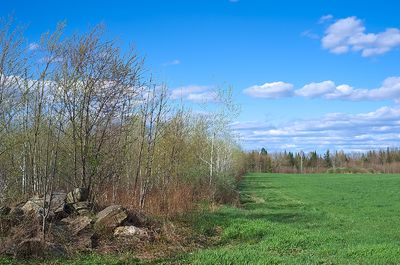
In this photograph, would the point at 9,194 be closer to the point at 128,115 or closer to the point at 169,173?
the point at 128,115

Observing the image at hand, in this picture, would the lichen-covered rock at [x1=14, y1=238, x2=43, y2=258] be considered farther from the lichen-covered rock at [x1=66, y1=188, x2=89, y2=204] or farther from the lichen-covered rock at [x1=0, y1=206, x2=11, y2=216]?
the lichen-covered rock at [x1=66, y1=188, x2=89, y2=204]

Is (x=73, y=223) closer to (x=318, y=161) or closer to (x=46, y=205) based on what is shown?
(x=46, y=205)

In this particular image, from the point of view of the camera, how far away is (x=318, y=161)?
142750 mm

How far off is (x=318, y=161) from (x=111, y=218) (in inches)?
5400

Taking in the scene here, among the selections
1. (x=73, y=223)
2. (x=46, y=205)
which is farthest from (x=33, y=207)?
(x=73, y=223)

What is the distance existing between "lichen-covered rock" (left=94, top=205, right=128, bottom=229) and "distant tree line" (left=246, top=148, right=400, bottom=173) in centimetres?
11346

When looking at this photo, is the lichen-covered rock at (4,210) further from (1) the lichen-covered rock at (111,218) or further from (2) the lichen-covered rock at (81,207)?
(1) the lichen-covered rock at (111,218)

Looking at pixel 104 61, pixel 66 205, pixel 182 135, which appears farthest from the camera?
pixel 182 135

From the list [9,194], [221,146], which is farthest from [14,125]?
[221,146]

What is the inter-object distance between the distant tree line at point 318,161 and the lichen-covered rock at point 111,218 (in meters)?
113

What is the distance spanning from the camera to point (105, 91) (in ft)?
49.0

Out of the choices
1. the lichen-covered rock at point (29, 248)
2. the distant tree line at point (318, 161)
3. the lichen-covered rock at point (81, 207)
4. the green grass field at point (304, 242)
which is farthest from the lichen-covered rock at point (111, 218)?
the distant tree line at point (318, 161)

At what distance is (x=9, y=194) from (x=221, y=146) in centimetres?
2071

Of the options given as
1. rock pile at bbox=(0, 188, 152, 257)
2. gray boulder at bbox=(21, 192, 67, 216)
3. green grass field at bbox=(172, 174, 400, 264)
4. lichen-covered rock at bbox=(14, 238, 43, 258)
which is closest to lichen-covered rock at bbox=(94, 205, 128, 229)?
rock pile at bbox=(0, 188, 152, 257)
